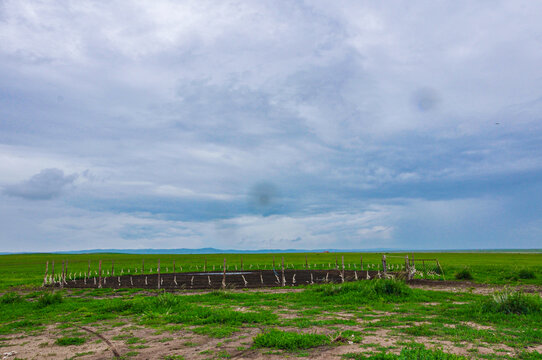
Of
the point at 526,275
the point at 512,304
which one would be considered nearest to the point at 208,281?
the point at 512,304

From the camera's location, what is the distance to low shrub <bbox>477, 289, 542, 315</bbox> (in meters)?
14.5

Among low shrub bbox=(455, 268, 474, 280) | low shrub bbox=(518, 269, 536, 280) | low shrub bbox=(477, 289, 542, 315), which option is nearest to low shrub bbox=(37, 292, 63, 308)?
low shrub bbox=(477, 289, 542, 315)

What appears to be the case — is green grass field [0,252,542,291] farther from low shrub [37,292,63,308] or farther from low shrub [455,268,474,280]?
low shrub [37,292,63,308]

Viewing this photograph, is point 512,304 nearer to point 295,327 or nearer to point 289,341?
point 295,327

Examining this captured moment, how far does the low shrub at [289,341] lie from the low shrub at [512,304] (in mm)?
8740

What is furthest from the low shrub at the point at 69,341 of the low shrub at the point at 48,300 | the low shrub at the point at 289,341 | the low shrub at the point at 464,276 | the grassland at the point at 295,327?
the low shrub at the point at 464,276

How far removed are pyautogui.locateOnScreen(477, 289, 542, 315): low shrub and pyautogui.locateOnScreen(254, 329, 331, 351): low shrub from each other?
28.7ft

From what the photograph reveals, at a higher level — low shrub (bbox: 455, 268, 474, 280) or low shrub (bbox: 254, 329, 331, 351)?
low shrub (bbox: 254, 329, 331, 351)

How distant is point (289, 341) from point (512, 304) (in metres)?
10.9

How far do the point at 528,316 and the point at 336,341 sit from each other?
8.90 m

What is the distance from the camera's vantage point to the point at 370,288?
68.3 ft

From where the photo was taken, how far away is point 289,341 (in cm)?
1079

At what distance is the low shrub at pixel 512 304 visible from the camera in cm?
1449

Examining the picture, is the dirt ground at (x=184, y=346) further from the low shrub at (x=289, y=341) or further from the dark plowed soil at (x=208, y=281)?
the dark plowed soil at (x=208, y=281)
